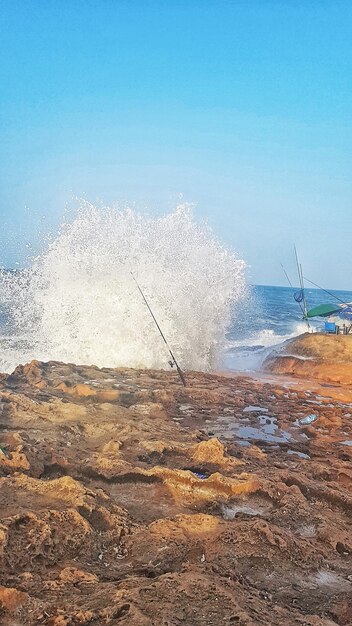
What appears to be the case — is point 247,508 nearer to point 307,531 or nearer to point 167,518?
point 307,531

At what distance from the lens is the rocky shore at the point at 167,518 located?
7.50ft

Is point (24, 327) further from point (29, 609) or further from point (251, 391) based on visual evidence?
point (29, 609)

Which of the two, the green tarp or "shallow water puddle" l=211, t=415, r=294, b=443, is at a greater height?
the green tarp

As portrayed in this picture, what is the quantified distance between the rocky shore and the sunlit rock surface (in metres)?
5.17

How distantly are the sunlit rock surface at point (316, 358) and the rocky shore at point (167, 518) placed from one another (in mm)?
5167

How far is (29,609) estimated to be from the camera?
2.17m

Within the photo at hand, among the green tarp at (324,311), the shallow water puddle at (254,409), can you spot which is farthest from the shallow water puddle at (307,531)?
the green tarp at (324,311)

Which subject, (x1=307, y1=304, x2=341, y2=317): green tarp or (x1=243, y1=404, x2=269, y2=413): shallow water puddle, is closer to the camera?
(x1=243, y1=404, x2=269, y2=413): shallow water puddle

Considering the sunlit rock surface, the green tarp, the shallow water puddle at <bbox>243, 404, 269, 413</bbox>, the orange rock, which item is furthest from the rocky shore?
the green tarp

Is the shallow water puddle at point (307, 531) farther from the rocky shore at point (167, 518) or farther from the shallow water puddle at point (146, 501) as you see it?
the shallow water puddle at point (146, 501)

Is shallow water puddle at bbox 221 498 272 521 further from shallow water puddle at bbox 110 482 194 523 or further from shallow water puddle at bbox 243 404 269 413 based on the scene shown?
shallow water puddle at bbox 243 404 269 413

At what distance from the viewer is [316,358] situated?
1280cm

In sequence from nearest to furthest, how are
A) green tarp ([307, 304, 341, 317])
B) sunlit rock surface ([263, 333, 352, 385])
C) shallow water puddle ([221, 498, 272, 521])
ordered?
shallow water puddle ([221, 498, 272, 521]) < sunlit rock surface ([263, 333, 352, 385]) < green tarp ([307, 304, 341, 317])

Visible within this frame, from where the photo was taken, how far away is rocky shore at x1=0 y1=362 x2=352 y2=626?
90.0 inches
